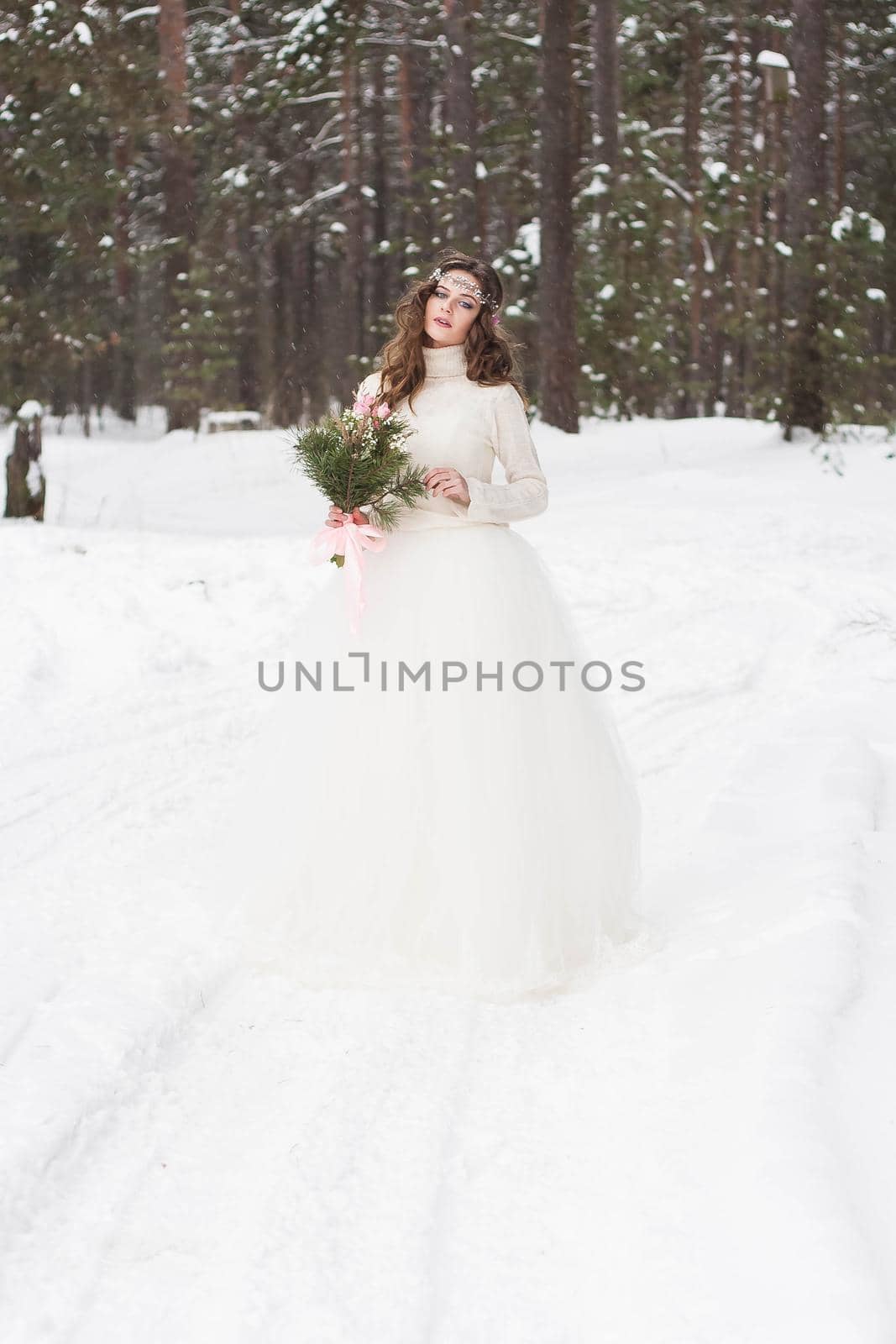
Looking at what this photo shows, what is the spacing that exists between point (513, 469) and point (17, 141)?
53.0ft

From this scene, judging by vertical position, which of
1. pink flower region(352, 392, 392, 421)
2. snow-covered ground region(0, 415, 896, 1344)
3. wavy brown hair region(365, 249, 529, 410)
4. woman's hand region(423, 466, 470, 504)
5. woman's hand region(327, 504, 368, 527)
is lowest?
snow-covered ground region(0, 415, 896, 1344)

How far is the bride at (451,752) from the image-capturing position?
352 cm

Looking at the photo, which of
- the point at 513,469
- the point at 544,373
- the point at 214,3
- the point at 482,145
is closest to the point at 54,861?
the point at 513,469

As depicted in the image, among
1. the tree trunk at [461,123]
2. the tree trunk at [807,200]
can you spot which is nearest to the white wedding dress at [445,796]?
the tree trunk at [807,200]

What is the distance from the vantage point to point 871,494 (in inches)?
462

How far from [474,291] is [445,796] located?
5.32 ft

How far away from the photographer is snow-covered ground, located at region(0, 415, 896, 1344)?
83.7 inches

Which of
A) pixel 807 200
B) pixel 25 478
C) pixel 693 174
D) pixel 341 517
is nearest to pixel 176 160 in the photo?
pixel 693 174

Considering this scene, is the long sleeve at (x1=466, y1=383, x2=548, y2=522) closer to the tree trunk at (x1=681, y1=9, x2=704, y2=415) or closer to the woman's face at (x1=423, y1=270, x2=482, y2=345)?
the woman's face at (x1=423, y1=270, x2=482, y2=345)

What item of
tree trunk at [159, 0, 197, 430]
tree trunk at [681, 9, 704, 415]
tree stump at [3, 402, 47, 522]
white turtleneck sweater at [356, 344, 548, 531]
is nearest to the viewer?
white turtleneck sweater at [356, 344, 548, 531]

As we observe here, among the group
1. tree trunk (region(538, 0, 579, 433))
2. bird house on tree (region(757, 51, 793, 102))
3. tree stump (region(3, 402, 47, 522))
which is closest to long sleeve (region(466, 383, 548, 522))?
tree stump (region(3, 402, 47, 522))

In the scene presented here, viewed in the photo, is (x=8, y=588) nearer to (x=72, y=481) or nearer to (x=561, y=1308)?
(x=561, y=1308)

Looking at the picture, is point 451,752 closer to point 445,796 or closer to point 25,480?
point 445,796

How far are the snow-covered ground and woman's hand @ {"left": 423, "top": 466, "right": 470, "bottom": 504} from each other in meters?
1.50
